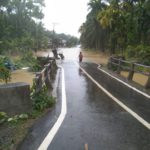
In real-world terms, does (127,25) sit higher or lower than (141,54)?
higher

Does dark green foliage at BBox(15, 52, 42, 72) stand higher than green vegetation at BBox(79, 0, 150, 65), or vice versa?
green vegetation at BBox(79, 0, 150, 65)

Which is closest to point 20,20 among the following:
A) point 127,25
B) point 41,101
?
point 127,25

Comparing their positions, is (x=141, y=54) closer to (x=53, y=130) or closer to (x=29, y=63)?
(x=29, y=63)

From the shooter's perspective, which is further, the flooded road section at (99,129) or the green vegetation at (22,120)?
the green vegetation at (22,120)

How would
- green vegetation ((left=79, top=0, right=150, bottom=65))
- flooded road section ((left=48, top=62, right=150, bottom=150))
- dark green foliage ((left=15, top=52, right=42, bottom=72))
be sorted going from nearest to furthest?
flooded road section ((left=48, top=62, right=150, bottom=150)) → dark green foliage ((left=15, top=52, right=42, bottom=72)) → green vegetation ((left=79, top=0, right=150, bottom=65))

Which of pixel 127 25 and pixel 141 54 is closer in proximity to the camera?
pixel 141 54

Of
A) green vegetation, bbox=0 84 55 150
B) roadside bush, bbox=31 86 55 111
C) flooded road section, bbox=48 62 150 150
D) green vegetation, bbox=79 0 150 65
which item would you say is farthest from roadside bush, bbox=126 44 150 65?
green vegetation, bbox=0 84 55 150

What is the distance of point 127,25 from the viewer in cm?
3784

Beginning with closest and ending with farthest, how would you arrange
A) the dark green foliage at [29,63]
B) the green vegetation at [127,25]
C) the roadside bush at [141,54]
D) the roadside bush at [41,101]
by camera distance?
the roadside bush at [41,101]
the roadside bush at [141,54]
the dark green foliage at [29,63]
the green vegetation at [127,25]

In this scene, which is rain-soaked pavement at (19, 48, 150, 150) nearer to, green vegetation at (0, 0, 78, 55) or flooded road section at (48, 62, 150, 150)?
flooded road section at (48, 62, 150, 150)

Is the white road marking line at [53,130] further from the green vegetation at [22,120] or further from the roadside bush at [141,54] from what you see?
the roadside bush at [141,54]

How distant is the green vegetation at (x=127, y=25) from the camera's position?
3078 cm

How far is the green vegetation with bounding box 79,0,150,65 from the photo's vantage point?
101 feet

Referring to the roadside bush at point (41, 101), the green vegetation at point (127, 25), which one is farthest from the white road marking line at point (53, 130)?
the green vegetation at point (127, 25)
